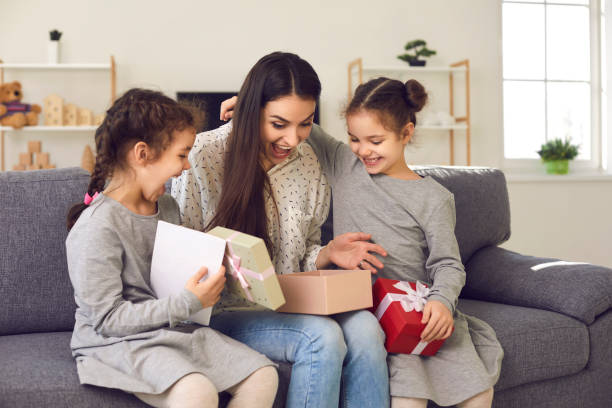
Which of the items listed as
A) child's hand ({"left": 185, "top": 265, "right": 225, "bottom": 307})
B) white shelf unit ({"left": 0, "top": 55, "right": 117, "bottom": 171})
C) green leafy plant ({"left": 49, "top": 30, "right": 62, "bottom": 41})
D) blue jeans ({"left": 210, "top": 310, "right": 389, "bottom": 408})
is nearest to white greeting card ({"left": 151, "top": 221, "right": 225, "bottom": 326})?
child's hand ({"left": 185, "top": 265, "right": 225, "bottom": 307})

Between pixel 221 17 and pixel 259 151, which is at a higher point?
pixel 221 17

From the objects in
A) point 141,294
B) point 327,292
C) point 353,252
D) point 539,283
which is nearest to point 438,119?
point 539,283

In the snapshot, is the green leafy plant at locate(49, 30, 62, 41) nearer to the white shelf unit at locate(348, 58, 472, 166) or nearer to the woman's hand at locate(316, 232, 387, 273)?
the white shelf unit at locate(348, 58, 472, 166)

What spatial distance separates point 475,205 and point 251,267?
1165mm

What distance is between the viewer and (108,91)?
434cm

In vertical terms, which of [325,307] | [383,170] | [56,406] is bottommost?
[56,406]

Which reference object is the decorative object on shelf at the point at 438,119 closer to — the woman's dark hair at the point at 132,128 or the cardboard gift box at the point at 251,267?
the woman's dark hair at the point at 132,128

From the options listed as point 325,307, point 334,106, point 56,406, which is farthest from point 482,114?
point 56,406

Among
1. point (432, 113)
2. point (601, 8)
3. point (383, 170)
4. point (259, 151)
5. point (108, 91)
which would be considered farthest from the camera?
point (601, 8)

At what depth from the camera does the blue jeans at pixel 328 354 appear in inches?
50.8

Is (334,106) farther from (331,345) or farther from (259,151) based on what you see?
(331,345)

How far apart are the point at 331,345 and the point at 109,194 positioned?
0.61 metres

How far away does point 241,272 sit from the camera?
49.8 inches

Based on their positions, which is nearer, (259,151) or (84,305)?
(84,305)
